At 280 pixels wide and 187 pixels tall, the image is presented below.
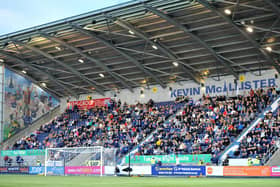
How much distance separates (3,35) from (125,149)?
16364mm

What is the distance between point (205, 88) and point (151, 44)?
33.4ft

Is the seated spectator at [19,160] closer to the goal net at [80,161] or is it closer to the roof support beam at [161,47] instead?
the goal net at [80,161]

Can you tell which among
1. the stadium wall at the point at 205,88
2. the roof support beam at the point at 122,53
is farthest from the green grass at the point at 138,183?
the stadium wall at the point at 205,88

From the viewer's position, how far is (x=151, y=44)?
3703 centimetres

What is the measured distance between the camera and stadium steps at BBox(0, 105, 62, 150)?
52.0 meters

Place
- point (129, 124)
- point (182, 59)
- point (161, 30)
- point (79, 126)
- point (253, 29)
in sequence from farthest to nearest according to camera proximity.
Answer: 1. point (79, 126)
2. point (129, 124)
3. point (182, 59)
4. point (161, 30)
5. point (253, 29)

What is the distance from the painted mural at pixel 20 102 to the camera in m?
50.9

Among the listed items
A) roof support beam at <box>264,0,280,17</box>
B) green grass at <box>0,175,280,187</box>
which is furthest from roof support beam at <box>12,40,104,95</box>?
roof support beam at <box>264,0,280,17</box>

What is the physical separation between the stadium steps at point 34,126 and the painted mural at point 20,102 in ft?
1.73

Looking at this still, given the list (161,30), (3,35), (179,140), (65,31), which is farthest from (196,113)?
(3,35)

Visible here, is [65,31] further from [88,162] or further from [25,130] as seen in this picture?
[25,130]

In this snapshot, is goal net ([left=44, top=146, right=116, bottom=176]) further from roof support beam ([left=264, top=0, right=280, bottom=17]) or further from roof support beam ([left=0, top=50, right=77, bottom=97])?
roof support beam ([left=264, top=0, right=280, bottom=17])

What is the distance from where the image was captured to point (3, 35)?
1603 inches

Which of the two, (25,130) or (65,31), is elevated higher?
(65,31)
